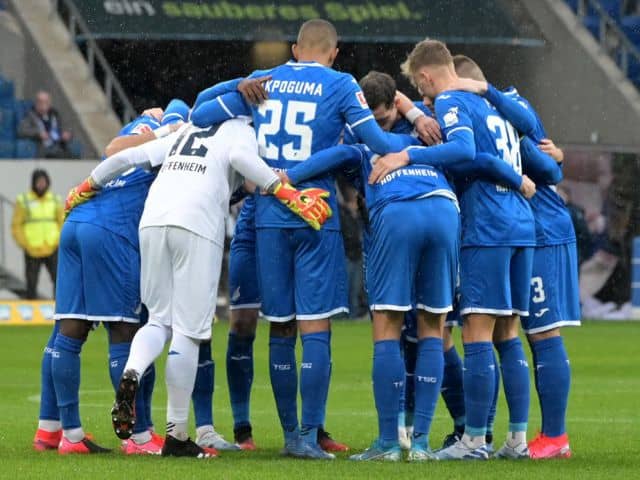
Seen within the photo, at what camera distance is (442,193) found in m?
8.20

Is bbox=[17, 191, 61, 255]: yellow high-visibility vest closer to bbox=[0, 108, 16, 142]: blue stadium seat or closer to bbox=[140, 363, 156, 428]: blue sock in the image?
bbox=[0, 108, 16, 142]: blue stadium seat

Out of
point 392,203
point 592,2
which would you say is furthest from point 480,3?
point 392,203

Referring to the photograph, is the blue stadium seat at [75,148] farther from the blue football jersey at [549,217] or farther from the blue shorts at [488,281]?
the blue shorts at [488,281]

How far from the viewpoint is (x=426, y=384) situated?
8.13 meters

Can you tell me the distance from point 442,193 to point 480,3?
20.2 meters

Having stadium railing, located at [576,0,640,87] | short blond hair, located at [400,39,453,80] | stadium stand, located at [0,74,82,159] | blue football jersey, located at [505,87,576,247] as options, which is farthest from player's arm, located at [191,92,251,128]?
Answer: stadium railing, located at [576,0,640,87]

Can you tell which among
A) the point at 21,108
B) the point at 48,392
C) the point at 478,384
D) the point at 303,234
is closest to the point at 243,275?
the point at 303,234

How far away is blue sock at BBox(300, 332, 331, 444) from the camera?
325 inches

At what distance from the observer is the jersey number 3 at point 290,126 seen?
8.38m

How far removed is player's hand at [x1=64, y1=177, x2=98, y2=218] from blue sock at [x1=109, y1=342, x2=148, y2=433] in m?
0.80

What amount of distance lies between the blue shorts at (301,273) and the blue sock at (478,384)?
0.71m

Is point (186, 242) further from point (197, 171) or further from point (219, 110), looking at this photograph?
point (219, 110)

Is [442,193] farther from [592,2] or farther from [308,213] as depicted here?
[592,2]

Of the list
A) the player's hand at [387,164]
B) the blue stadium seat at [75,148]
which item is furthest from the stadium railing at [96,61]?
the player's hand at [387,164]
